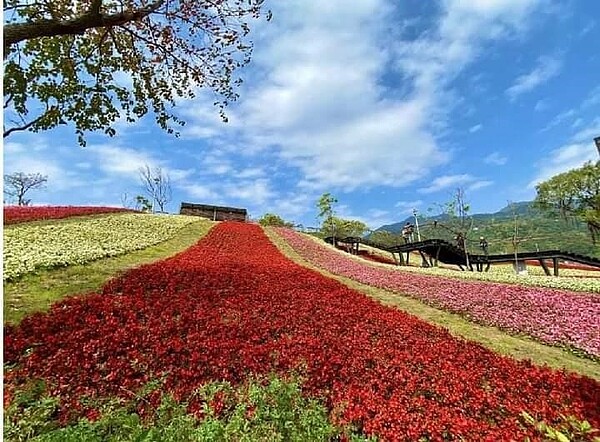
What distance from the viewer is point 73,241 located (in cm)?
1755

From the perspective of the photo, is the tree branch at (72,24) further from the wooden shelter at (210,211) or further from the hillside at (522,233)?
the wooden shelter at (210,211)

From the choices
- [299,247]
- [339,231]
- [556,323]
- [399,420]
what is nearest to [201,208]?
[339,231]

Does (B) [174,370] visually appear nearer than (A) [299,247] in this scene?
Yes

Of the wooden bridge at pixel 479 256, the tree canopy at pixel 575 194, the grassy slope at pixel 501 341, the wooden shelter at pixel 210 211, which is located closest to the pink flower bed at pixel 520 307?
the grassy slope at pixel 501 341

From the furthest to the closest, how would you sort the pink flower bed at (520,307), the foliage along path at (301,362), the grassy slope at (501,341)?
the pink flower bed at (520,307) < the grassy slope at (501,341) < the foliage along path at (301,362)

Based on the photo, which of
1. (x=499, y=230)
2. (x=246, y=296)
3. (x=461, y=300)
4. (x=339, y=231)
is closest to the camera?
(x=246, y=296)

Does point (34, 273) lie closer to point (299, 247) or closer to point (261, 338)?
point (261, 338)

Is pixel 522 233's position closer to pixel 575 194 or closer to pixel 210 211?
pixel 575 194

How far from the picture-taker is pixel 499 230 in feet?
152

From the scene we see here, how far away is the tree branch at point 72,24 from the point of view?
629 cm

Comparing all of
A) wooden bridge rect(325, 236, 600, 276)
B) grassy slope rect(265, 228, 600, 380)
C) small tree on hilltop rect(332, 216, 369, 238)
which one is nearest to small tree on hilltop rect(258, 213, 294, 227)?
small tree on hilltop rect(332, 216, 369, 238)

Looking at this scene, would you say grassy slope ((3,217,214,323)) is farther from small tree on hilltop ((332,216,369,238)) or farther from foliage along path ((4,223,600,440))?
small tree on hilltop ((332,216,369,238))

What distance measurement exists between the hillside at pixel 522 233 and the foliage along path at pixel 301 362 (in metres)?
34.1

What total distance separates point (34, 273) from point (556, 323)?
13.8 m
